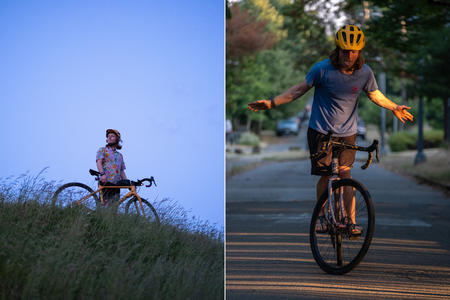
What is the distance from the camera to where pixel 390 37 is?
48.2 ft

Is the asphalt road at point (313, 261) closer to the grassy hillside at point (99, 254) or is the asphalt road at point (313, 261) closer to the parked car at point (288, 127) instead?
the grassy hillside at point (99, 254)

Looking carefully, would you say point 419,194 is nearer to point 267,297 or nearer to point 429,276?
point 429,276

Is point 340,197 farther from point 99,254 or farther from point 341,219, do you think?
point 99,254

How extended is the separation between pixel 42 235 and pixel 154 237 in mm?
871

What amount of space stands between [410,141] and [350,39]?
40931mm

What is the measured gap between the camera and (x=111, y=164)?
20.5 feet

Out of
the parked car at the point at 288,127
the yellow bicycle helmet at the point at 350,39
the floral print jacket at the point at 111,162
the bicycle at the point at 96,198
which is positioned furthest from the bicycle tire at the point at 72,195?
the parked car at the point at 288,127

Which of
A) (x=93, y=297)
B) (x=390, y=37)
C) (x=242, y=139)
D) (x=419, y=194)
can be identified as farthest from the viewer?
(x=242, y=139)

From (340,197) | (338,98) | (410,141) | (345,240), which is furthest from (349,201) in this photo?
(410,141)

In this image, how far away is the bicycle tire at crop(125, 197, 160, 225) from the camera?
6.21 meters

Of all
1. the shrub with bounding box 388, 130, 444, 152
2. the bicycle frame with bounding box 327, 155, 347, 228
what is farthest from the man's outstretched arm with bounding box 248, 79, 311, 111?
the shrub with bounding box 388, 130, 444, 152

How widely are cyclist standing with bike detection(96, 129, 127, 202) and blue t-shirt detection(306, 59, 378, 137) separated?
1686 millimetres

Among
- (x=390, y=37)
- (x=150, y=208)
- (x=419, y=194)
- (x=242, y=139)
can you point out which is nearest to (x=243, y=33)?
(x=390, y=37)

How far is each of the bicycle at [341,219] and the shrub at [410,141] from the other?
40286 millimetres
